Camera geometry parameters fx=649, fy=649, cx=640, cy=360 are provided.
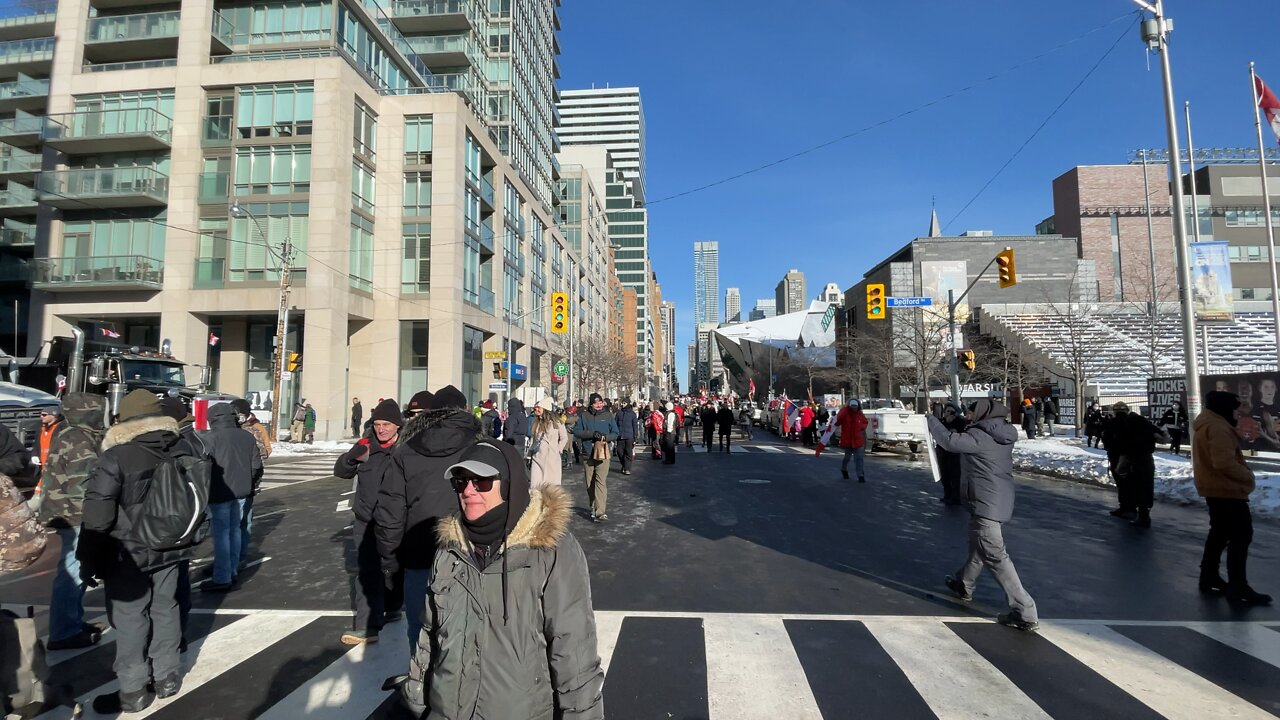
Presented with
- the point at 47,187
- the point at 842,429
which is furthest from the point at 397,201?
the point at 842,429

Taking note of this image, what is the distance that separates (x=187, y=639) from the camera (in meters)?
4.86

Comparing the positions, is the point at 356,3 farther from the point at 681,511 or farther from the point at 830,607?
the point at 830,607

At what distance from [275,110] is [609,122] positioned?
11544 cm

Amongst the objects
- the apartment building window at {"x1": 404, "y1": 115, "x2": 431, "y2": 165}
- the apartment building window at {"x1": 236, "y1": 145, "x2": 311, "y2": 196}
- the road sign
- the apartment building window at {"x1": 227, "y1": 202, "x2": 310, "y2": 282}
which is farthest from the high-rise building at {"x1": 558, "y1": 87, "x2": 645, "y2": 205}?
the road sign

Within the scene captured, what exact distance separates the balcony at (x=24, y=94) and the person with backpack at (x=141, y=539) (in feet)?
143

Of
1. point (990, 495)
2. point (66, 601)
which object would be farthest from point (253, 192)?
point (990, 495)

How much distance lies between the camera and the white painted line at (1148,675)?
12.1 feet

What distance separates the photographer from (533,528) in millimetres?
2293

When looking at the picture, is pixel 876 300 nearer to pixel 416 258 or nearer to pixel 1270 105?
pixel 1270 105

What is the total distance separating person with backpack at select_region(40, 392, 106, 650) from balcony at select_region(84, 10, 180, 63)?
35.0m

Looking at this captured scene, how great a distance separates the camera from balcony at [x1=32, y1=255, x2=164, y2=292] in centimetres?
2917

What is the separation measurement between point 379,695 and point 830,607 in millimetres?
3579

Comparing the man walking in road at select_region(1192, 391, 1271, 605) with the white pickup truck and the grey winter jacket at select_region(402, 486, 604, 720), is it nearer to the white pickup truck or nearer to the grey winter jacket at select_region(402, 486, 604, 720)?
the grey winter jacket at select_region(402, 486, 604, 720)

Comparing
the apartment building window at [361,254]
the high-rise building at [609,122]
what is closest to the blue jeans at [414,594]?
the apartment building window at [361,254]
